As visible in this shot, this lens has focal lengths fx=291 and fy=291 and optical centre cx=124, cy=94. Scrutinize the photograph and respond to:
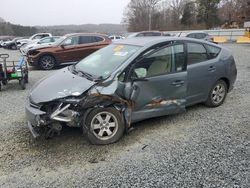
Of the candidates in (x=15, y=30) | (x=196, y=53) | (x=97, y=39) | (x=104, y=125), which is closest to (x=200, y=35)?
(x=97, y=39)

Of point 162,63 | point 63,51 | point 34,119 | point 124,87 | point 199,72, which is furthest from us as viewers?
point 63,51

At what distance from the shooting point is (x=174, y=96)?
5039 millimetres

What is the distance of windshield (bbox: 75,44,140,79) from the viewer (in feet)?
15.4

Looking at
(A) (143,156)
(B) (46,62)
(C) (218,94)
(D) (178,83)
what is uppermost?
(D) (178,83)

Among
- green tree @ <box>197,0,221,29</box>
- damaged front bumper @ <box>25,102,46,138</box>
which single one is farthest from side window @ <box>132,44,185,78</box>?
green tree @ <box>197,0,221,29</box>

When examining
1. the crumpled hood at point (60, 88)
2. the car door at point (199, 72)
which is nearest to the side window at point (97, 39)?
the car door at point (199, 72)

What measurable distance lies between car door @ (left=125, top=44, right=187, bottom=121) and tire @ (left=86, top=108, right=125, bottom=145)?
1.18 feet

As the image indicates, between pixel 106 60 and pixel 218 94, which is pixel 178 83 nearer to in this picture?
pixel 106 60

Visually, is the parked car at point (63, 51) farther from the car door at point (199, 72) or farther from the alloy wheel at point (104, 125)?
the alloy wheel at point (104, 125)

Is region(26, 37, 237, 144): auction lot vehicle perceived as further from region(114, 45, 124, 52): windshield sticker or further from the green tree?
the green tree

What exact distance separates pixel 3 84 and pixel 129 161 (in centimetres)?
614

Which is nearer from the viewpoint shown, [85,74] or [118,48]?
[85,74]

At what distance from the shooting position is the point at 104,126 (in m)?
4.34

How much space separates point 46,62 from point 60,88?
8.91m
